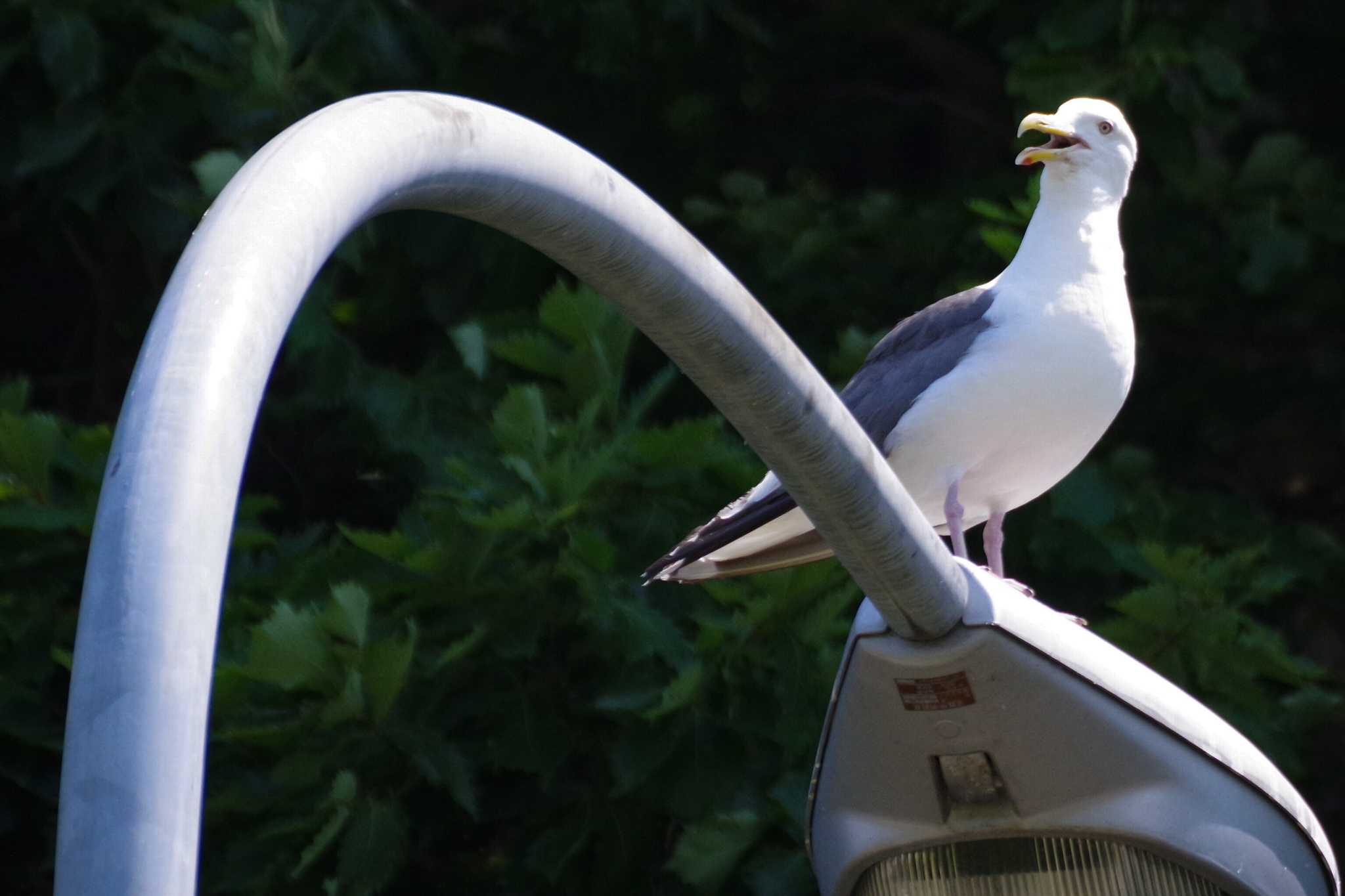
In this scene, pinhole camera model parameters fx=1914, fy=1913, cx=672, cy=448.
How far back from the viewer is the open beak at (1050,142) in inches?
102

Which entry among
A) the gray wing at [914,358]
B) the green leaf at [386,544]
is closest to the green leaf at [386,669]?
the green leaf at [386,544]

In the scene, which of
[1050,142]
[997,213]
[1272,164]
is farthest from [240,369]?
[1272,164]

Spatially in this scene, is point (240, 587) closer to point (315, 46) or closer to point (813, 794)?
point (315, 46)

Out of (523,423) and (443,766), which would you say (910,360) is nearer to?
(523,423)

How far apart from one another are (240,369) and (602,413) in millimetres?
2680

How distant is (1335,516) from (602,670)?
2783mm

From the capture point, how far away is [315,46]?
4.04 meters

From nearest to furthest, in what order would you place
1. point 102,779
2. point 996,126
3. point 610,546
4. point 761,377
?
point 102,779, point 761,377, point 610,546, point 996,126

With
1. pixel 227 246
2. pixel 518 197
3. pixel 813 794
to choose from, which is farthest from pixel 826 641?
pixel 227 246

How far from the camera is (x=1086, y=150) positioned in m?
2.66

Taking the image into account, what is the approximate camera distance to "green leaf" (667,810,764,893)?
301cm

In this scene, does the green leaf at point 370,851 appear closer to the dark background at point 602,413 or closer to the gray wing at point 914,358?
the dark background at point 602,413

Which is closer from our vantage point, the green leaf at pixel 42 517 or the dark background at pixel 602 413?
the dark background at pixel 602 413

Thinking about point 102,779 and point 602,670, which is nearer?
point 102,779
